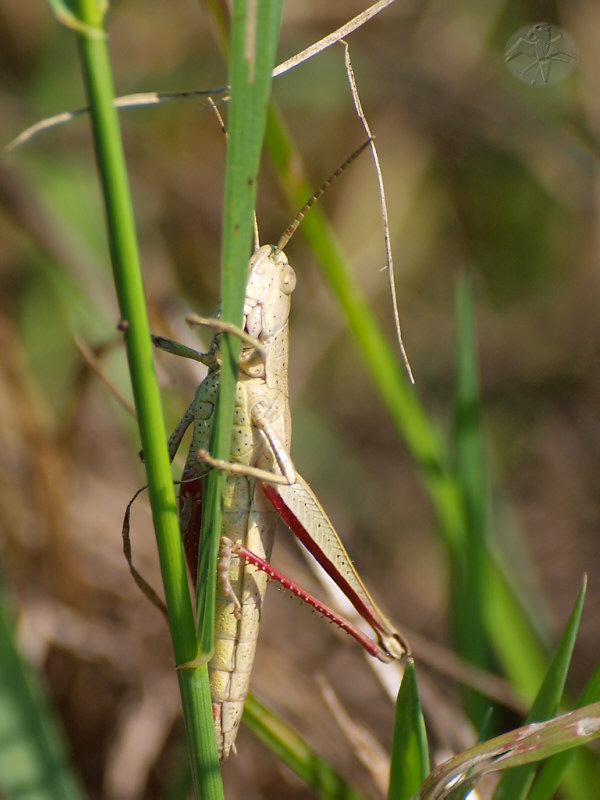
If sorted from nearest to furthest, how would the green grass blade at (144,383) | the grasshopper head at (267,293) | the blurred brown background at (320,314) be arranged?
1. the green grass blade at (144,383)
2. the grasshopper head at (267,293)
3. the blurred brown background at (320,314)

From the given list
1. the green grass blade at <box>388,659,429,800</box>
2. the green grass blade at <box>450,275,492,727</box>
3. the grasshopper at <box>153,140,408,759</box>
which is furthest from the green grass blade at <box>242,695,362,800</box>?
the green grass blade at <box>450,275,492,727</box>

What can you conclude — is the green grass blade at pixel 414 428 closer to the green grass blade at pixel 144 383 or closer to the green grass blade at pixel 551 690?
the green grass blade at pixel 551 690

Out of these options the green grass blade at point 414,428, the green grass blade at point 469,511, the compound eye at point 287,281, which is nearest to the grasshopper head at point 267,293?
the compound eye at point 287,281

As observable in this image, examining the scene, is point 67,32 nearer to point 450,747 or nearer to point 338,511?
point 338,511

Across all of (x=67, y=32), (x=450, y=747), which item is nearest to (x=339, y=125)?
(x=67, y=32)

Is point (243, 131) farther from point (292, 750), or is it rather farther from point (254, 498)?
point (292, 750)

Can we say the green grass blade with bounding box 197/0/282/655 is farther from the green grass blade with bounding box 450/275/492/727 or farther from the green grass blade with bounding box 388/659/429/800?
the green grass blade with bounding box 450/275/492/727
